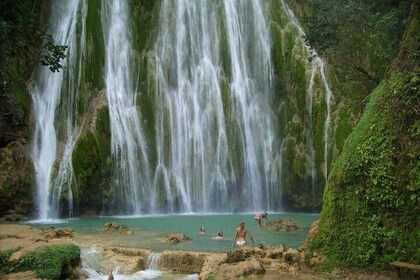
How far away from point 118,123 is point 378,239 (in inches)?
686

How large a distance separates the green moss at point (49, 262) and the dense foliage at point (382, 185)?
494 centimetres

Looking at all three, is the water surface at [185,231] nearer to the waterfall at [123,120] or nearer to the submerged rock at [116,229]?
the submerged rock at [116,229]

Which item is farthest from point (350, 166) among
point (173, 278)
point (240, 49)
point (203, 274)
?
point (240, 49)

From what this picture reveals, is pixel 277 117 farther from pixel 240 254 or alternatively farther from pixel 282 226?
pixel 240 254

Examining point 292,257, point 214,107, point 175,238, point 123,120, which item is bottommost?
point 292,257

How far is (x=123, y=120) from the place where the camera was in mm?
23922

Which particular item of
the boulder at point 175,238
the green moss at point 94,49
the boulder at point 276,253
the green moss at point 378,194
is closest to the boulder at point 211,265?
the boulder at point 276,253

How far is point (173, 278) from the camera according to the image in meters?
9.47

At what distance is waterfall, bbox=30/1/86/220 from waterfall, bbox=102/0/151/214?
5.68 ft

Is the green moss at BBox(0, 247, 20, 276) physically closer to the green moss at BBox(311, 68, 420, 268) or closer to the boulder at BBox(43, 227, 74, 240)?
the boulder at BBox(43, 227, 74, 240)

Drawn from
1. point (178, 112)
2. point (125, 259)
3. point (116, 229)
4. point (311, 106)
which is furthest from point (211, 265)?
point (311, 106)

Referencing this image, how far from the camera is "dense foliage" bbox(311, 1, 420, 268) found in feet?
26.4

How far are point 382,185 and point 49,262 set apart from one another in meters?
6.40

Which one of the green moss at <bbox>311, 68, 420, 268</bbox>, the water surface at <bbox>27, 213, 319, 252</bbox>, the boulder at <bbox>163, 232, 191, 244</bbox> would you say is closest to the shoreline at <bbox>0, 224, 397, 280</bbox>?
the green moss at <bbox>311, 68, 420, 268</bbox>
